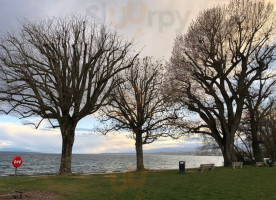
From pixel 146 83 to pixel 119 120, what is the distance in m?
5.83

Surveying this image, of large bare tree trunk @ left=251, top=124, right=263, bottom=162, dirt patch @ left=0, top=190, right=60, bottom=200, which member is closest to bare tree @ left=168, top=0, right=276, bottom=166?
large bare tree trunk @ left=251, top=124, right=263, bottom=162

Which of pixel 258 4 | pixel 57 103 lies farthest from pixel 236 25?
pixel 57 103

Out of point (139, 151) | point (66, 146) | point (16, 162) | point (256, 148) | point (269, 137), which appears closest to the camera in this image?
point (16, 162)

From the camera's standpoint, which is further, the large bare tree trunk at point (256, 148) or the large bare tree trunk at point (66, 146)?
the large bare tree trunk at point (256, 148)

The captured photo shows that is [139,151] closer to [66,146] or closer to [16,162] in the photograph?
[66,146]

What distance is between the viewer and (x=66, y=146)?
23.9 metres

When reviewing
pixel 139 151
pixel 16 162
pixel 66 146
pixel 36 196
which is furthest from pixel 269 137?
pixel 36 196

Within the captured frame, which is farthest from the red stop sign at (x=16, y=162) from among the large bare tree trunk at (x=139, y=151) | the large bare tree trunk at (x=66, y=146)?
the large bare tree trunk at (x=139, y=151)

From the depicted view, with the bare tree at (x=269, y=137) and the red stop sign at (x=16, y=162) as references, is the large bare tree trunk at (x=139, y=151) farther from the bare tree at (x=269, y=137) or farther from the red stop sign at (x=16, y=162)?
the bare tree at (x=269, y=137)

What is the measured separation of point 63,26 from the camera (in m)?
24.8

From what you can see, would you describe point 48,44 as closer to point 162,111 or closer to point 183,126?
point 162,111

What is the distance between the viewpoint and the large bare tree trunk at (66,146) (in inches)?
919

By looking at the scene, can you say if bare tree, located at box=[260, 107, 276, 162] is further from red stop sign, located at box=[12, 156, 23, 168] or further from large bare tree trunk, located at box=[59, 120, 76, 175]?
red stop sign, located at box=[12, 156, 23, 168]

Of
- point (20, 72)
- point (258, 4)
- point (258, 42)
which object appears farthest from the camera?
point (258, 42)
